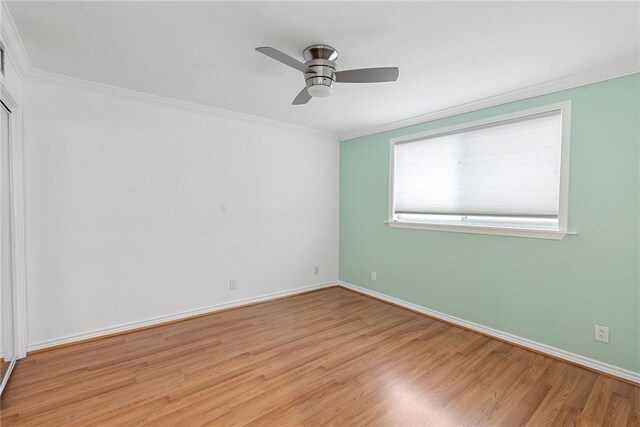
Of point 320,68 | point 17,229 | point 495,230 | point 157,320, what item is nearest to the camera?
point 320,68

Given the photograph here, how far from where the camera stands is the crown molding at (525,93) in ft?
7.50

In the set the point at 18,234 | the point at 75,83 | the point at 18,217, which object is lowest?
the point at 18,234

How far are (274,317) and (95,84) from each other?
296cm

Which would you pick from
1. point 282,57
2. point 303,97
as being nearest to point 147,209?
point 303,97

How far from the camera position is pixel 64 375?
224 centimetres

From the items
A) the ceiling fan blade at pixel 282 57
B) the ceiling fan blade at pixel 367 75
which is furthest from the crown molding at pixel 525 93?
the ceiling fan blade at pixel 282 57

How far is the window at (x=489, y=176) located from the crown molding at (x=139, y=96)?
179 centimetres

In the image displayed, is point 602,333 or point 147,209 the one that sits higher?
point 147,209

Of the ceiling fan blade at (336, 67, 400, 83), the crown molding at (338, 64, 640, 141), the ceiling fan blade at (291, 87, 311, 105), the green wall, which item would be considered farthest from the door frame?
the green wall

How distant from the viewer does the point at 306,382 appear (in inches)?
86.5

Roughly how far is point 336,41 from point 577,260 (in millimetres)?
2642

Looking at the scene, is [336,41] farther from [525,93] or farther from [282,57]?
[525,93]

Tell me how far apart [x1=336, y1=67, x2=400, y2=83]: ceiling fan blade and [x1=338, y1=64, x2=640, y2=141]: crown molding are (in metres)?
1.48

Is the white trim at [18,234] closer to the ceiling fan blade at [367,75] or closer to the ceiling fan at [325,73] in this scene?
the ceiling fan at [325,73]
